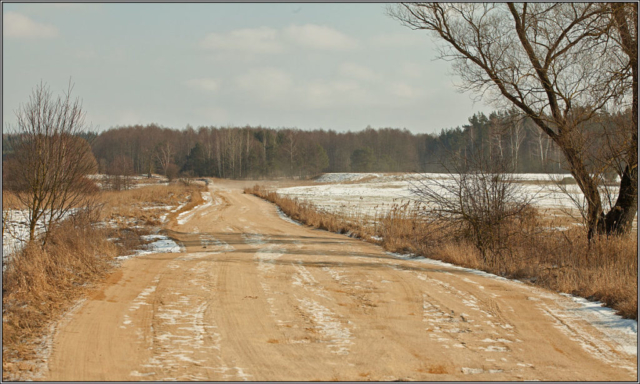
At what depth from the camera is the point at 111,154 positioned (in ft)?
343

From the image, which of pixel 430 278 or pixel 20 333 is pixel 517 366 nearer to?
pixel 430 278

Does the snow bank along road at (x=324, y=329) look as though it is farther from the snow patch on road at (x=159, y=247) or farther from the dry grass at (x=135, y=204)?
the dry grass at (x=135, y=204)

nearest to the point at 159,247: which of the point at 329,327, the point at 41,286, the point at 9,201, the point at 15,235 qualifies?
the point at 15,235

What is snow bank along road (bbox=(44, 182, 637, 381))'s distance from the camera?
462 cm

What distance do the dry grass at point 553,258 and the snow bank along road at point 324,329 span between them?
2.33 feet

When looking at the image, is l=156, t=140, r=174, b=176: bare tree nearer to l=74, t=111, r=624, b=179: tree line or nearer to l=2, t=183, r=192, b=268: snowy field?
l=74, t=111, r=624, b=179: tree line

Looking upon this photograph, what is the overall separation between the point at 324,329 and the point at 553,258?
7.85 m

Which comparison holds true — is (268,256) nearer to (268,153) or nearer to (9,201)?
(9,201)

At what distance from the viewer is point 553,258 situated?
1131 cm

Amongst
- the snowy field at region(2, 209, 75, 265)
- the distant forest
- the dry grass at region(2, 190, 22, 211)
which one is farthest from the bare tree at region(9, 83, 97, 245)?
the distant forest

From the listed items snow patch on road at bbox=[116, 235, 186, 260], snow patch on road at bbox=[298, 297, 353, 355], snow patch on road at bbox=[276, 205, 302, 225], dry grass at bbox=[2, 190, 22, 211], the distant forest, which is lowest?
snow patch on road at bbox=[276, 205, 302, 225]

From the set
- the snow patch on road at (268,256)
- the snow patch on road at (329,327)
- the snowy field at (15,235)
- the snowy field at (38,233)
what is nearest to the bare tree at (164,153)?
the snowy field at (38,233)

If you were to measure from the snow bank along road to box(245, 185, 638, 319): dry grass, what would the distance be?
2.33ft

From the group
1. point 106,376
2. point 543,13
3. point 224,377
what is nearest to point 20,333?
point 106,376
